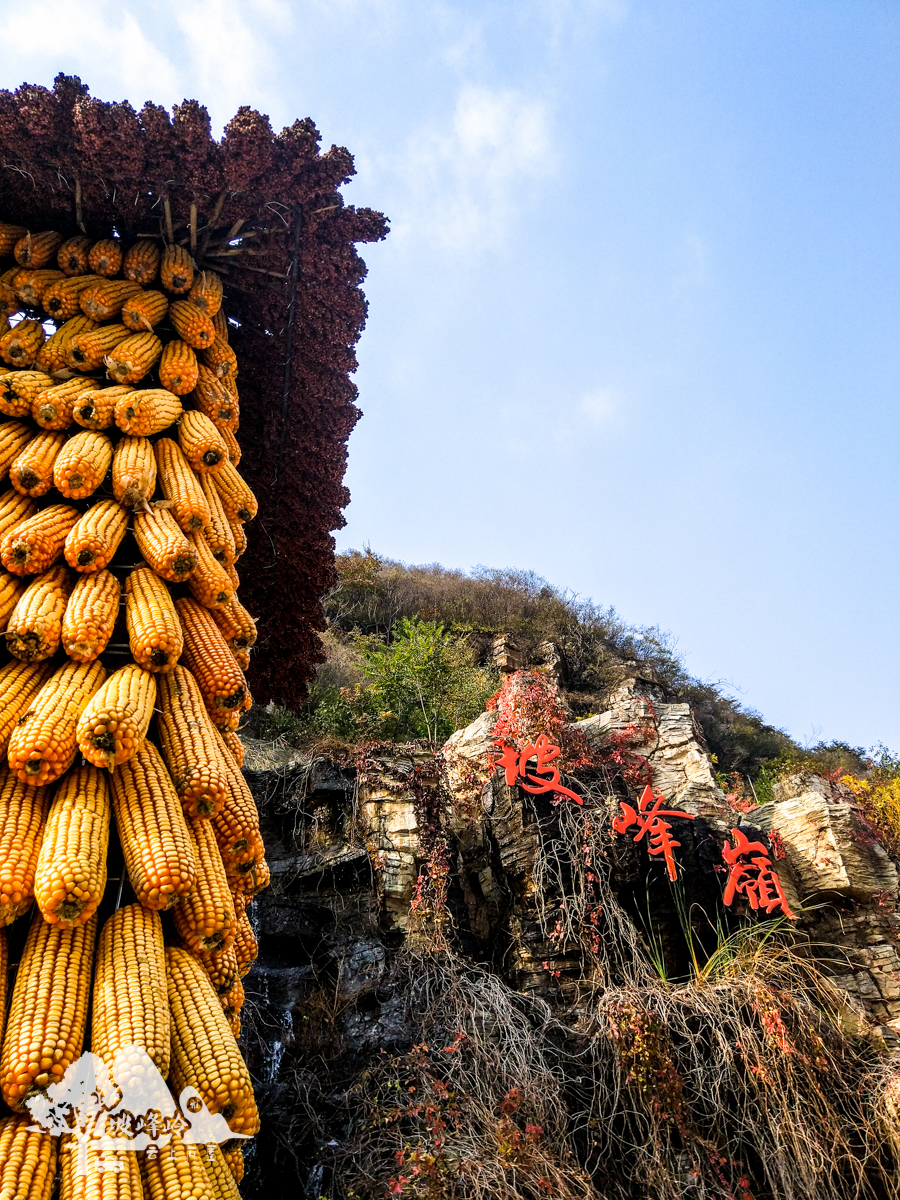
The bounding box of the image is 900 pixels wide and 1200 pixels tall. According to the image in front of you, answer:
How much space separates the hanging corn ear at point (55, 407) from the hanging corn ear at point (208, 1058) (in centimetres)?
234

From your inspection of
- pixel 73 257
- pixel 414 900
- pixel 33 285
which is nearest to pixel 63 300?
pixel 33 285

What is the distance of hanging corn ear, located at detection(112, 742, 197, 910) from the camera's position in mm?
2256

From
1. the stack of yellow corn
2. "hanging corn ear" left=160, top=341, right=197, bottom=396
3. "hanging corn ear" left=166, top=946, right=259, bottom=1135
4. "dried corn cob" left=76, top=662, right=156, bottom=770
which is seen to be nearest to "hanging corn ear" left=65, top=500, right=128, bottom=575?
the stack of yellow corn

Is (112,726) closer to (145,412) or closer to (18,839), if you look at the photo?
(18,839)

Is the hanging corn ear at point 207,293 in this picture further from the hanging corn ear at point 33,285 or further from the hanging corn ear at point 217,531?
the hanging corn ear at point 217,531

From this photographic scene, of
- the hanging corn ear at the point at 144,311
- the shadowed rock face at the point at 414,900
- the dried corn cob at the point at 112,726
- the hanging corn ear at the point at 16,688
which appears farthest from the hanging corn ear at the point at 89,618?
the shadowed rock face at the point at 414,900

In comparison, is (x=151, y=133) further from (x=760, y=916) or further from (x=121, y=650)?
(x=760, y=916)

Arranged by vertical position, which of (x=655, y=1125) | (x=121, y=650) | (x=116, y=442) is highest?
(x=116, y=442)

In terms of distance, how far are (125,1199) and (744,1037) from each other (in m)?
4.76

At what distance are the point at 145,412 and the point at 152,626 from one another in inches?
46.0

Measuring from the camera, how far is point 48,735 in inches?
93.4

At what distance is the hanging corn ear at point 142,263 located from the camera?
4.01 metres

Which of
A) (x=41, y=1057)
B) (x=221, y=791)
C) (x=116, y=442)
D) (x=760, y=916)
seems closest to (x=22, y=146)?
(x=116, y=442)

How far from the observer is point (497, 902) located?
21.7 feet
